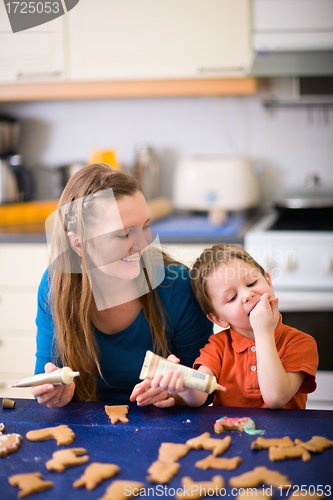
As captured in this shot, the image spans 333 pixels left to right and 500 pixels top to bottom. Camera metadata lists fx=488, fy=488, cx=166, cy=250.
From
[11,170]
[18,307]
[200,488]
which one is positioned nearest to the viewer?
[200,488]

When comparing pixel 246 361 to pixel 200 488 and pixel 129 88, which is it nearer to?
pixel 200 488

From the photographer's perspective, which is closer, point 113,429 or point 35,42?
point 113,429

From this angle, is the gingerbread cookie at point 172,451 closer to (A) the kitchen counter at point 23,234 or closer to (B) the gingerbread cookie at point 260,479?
(B) the gingerbread cookie at point 260,479

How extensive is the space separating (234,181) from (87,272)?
54.3 inches

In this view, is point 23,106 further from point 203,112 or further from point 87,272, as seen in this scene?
point 87,272

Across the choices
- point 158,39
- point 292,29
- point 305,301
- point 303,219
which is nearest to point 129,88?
point 158,39

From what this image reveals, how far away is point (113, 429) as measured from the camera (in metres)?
0.77

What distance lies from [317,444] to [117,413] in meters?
0.32

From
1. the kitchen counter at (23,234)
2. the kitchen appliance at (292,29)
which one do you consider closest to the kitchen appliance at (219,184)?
the kitchen appliance at (292,29)

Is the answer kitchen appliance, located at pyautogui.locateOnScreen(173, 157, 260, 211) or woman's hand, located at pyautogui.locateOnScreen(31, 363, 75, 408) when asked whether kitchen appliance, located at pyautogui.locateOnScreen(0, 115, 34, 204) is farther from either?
woman's hand, located at pyautogui.locateOnScreen(31, 363, 75, 408)

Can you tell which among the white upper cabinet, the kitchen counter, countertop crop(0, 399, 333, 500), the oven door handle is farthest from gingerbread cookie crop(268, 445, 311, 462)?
the white upper cabinet

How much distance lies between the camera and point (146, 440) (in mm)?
734

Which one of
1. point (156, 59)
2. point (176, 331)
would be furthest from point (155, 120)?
point (176, 331)

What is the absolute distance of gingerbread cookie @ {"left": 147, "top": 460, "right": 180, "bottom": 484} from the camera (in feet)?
2.07
